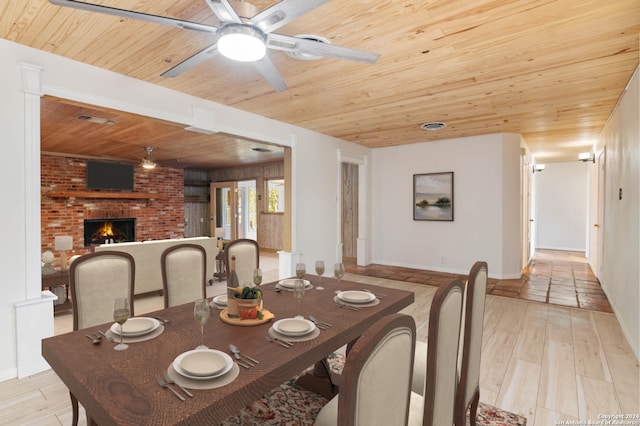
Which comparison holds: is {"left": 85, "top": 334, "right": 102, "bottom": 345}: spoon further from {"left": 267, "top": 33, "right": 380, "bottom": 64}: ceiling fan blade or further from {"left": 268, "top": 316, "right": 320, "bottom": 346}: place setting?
{"left": 267, "top": 33, "right": 380, "bottom": 64}: ceiling fan blade

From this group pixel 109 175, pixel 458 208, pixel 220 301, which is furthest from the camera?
pixel 109 175

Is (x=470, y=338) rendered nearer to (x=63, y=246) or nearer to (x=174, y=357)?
(x=174, y=357)

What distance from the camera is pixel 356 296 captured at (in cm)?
207

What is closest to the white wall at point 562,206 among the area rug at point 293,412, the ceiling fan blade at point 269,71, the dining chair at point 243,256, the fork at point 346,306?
the area rug at point 293,412

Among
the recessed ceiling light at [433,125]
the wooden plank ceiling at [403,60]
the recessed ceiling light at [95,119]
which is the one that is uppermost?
the recessed ceiling light at [433,125]

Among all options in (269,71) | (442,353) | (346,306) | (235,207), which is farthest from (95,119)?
(235,207)

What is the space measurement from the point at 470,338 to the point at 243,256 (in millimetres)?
1903

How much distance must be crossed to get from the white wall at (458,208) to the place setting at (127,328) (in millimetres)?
5426

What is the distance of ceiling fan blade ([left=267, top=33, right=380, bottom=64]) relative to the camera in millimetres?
1790

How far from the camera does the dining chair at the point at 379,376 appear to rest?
29.5 inches

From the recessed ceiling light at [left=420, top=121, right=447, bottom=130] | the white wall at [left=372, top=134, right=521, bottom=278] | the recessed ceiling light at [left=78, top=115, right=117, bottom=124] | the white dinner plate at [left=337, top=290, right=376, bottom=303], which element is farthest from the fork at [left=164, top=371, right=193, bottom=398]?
the white wall at [left=372, top=134, right=521, bottom=278]

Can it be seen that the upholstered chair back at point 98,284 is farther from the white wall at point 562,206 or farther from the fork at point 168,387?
the white wall at point 562,206

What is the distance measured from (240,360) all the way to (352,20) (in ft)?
6.65

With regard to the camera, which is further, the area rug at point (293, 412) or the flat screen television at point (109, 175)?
the flat screen television at point (109, 175)
